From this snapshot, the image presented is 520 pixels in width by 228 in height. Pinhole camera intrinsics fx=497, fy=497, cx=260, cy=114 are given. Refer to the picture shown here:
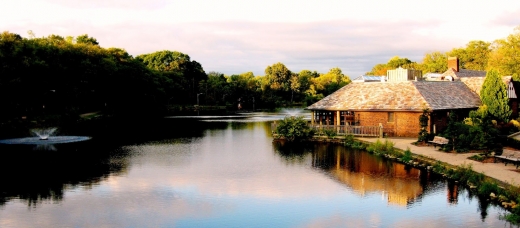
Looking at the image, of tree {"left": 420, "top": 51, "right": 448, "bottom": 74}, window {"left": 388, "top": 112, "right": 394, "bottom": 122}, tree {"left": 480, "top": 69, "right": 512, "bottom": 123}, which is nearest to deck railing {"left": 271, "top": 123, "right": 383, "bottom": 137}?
window {"left": 388, "top": 112, "right": 394, "bottom": 122}

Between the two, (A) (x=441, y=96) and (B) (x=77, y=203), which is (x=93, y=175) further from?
(A) (x=441, y=96)

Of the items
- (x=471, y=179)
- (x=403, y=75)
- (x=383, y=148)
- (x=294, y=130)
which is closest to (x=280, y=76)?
(x=403, y=75)

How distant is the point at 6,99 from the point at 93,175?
33252mm

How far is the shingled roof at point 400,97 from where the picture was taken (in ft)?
120

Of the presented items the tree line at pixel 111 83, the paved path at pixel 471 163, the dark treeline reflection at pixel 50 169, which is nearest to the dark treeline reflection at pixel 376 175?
the paved path at pixel 471 163

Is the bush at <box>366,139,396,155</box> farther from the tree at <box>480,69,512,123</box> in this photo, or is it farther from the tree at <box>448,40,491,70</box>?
the tree at <box>448,40,491,70</box>

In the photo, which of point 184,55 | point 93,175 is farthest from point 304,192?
point 184,55

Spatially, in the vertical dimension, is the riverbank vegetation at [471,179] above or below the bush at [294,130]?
below

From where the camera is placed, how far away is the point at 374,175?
75.4 feet

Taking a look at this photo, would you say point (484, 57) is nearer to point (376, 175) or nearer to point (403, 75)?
point (403, 75)

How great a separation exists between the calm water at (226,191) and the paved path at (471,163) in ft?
6.44

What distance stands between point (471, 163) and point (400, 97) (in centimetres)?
1588

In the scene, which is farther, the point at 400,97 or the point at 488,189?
the point at 400,97

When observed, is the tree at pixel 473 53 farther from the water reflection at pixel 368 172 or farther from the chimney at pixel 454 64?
the water reflection at pixel 368 172
